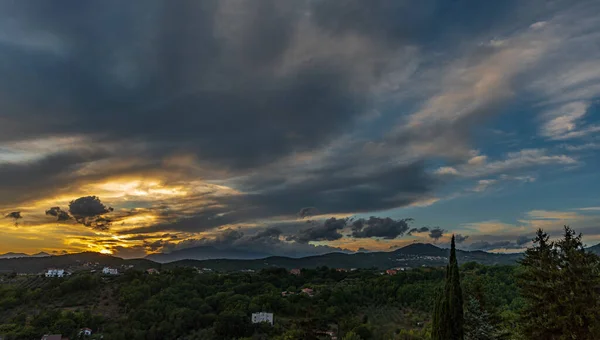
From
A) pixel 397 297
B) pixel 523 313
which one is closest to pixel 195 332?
pixel 397 297

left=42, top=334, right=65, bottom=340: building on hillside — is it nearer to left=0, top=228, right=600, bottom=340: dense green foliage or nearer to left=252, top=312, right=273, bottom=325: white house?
left=0, top=228, right=600, bottom=340: dense green foliage

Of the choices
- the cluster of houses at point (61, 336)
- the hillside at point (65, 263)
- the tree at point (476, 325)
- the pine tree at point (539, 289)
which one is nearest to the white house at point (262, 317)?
the cluster of houses at point (61, 336)

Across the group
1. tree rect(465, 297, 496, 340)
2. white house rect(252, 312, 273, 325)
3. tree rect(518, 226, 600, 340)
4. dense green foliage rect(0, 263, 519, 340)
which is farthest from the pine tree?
white house rect(252, 312, 273, 325)

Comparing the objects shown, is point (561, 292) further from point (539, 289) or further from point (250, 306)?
point (250, 306)

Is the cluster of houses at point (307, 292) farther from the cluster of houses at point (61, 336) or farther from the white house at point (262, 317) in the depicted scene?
the cluster of houses at point (61, 336)

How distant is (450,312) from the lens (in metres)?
27.1

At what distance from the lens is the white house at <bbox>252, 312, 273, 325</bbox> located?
7550 centimetres

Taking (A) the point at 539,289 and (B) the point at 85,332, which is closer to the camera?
(A) the point at 539,289

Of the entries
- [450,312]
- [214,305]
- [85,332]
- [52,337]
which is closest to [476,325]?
[450,312]

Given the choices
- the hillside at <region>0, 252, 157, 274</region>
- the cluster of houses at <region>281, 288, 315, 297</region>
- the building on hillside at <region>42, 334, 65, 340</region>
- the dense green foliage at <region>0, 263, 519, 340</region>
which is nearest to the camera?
the building on hillside at <region>42, 334, 65, 340</region>

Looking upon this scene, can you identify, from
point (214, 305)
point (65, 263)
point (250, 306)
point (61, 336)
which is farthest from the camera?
point (65, 263)

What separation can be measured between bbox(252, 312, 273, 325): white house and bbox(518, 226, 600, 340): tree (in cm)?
5977

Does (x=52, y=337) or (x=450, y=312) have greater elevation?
(x=450, y=312)

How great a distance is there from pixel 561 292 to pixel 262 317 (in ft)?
209
